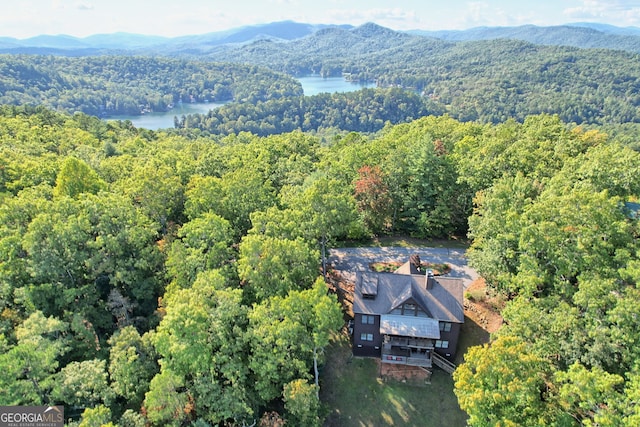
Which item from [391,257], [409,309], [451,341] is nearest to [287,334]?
[409,309]

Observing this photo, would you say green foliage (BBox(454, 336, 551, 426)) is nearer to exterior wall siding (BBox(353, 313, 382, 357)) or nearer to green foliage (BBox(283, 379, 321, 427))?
exterior wall siding (BBox(353, 313, 382, 357))

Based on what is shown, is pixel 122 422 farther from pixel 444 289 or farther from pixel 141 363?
pixel 444 289

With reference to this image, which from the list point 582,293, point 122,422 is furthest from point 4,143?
point 582,293

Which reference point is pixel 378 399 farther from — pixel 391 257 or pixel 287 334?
pixel 391 257

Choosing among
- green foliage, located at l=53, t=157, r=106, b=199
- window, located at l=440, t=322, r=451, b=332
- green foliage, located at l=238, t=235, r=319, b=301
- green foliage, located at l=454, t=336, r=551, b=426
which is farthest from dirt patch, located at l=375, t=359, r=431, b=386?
green foliage, located at l=53, t=157, r=106, b=199

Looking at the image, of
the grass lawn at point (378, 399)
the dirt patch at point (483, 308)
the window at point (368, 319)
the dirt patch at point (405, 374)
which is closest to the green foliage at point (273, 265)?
the window at point (368, 319)

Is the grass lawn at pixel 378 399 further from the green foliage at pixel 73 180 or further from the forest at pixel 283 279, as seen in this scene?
the green foliage at pixel 73 180

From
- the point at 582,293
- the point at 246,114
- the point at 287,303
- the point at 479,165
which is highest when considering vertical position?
the point at 479,165
